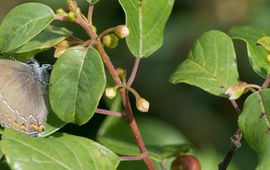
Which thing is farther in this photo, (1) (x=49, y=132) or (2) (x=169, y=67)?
(2) (x=169, y=67)

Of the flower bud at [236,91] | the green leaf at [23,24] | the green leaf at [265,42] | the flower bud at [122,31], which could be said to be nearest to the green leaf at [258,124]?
the flower bud at [236,91]

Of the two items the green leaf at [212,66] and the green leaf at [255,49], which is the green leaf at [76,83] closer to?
the green leaf at [212,66]

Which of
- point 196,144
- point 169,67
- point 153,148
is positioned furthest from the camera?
point 169,67

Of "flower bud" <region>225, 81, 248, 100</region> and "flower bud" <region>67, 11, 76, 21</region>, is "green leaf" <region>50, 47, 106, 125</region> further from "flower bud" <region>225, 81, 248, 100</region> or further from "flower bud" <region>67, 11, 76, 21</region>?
"flower bud" <region>225, 81, 248, 100</region>

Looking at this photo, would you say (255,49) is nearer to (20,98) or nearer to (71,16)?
(71,16)

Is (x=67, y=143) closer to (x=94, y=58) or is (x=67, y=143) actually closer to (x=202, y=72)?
(x=94, y=58)

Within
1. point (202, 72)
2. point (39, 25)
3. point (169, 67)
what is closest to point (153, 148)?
point (202, 72)
